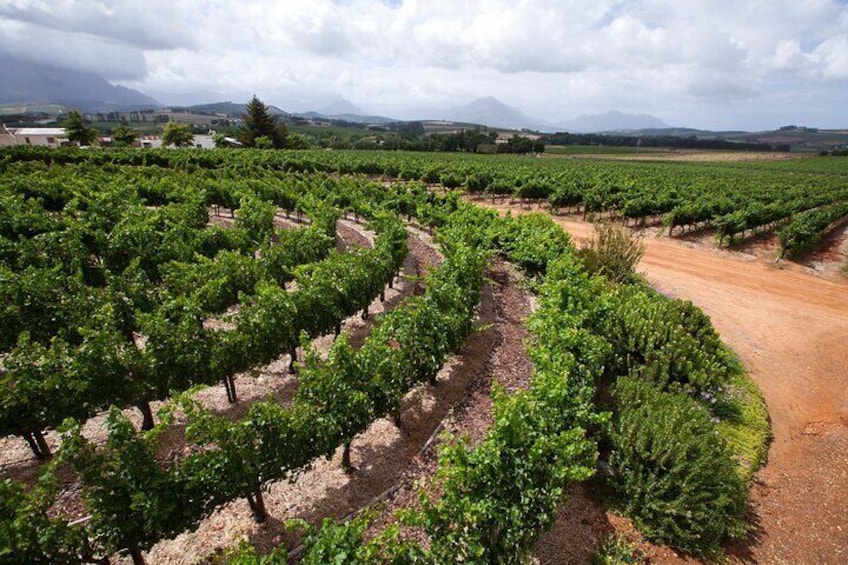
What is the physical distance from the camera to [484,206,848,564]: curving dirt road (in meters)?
8.21

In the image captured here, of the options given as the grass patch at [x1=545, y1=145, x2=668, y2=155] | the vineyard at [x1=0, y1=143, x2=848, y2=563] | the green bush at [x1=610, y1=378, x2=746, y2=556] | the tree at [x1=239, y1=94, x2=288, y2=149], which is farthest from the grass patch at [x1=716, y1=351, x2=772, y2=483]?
the grass patch at [x1=545, y1=145, x2=668, y2=155]

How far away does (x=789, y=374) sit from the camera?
13.5m

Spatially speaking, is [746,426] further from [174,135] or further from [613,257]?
[174,135]

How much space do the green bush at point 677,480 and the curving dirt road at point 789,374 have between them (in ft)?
1.75

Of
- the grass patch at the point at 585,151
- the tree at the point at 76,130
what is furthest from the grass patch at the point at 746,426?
the grass patch at the point at 585,151

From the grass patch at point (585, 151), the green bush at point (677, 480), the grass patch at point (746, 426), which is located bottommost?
the grass patch at point (585, 151)

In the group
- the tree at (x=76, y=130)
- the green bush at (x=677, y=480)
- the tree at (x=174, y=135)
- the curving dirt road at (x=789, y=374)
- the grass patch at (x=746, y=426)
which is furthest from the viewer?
the tree at (x=174, y=135)

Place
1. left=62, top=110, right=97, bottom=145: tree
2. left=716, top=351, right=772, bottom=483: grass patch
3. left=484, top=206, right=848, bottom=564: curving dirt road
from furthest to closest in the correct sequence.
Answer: left=62, top=110, right=97, bottom=145: tree → left=716, top=351, right=772, bottom=483: grass patch → left=484, top=206, right=848, bottom=564: curving dirt road

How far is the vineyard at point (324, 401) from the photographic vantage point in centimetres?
612

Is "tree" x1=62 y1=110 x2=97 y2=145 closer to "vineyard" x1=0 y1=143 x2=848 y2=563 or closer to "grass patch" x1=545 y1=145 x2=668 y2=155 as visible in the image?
"vineyard" x1=0 y1=143 x2=848 y2=563

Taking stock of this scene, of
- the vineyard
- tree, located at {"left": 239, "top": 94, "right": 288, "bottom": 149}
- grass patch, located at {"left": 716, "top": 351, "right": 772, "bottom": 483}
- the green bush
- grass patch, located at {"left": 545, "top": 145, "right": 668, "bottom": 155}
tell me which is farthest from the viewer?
grass patch, located at {"left": 545, "top": 145, "right": 668, "bottom": 155}

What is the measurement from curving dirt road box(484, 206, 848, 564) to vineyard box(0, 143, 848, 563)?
61 centimetres

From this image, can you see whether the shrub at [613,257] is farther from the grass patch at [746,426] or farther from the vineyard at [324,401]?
the grass patch at [746,426]

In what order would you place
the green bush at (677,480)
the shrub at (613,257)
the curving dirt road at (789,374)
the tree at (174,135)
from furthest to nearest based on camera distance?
the tree at (174,135) → the shrub at (613,257) → the curving dirt road at (789,374) → the green bush at (677,480)
